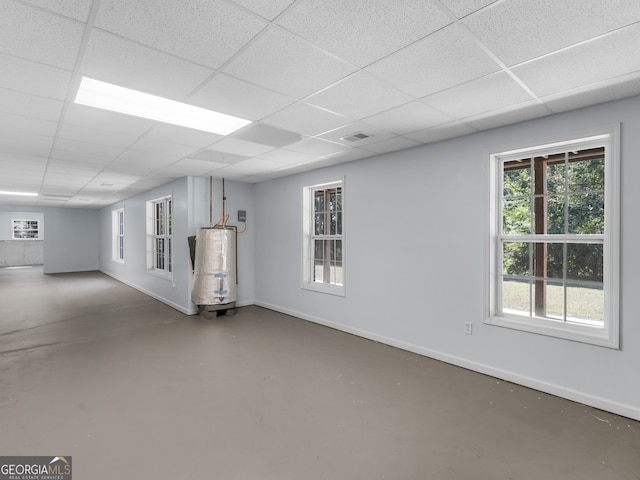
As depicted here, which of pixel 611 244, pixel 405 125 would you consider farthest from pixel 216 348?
pixel 611 244

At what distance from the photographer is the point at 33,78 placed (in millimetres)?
2121

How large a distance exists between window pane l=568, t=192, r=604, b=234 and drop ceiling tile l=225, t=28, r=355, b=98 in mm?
A: 2241

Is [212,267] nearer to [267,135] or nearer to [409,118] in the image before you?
[267,135]

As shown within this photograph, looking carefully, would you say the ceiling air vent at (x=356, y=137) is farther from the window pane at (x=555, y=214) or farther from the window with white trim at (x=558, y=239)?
the window pane at (x=555, y=214)

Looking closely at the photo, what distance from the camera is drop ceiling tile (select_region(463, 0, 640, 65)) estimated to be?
1.50 metres

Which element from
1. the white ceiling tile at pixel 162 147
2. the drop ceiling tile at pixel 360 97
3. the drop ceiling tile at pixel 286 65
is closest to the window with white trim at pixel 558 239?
the drop ceiling tile at pixel 360 97

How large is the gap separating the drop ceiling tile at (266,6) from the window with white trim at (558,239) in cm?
247

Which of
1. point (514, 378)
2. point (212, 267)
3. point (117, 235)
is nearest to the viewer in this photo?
point (514, 378)

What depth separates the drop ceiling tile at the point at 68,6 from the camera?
145 centimetres

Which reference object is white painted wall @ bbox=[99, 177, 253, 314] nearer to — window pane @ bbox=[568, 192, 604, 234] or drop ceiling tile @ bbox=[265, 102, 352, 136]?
drop ceiling tile @ bbox=[265, 102, 352, 136]

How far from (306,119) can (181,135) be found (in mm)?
1336

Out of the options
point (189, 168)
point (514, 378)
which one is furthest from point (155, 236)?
point (514, 378)

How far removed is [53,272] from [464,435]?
1354cm

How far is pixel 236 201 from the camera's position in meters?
6.05
